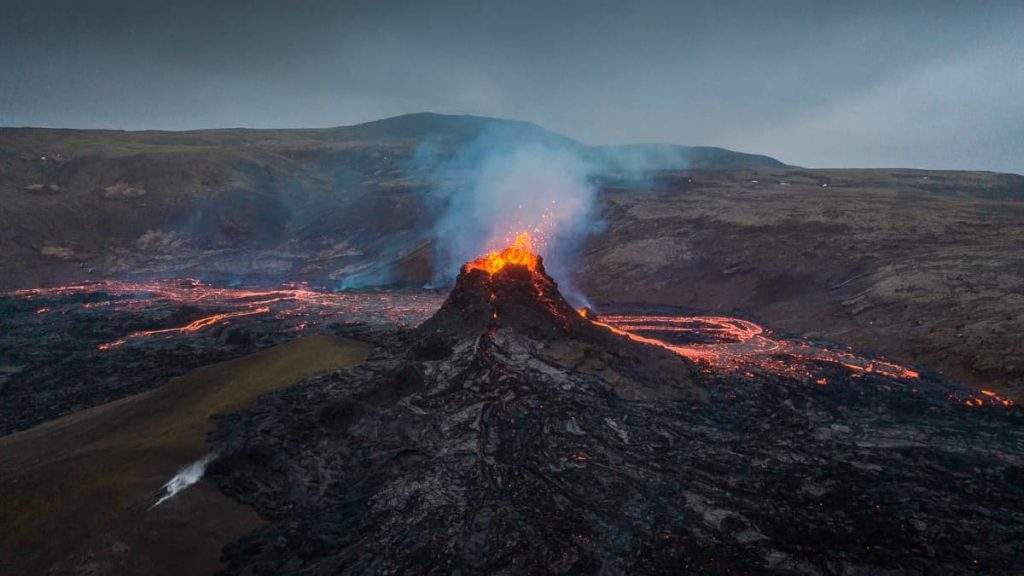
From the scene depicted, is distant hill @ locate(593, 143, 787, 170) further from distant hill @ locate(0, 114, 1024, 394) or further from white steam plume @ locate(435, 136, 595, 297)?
white steam plume @ locate(435, 136, 595, 297)

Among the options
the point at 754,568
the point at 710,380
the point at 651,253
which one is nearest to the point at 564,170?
the point at 651,253

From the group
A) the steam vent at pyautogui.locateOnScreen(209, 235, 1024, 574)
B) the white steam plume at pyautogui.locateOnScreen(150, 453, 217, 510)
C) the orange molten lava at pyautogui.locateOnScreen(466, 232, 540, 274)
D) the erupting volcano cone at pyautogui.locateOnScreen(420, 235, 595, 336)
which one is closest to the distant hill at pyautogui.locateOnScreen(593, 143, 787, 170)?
the orange molten lava at pyautogui.locateOnScreen(466, 232, 540, 274)

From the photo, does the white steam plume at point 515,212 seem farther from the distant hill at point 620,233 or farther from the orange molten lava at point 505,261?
the orange molten lava at point 505,261

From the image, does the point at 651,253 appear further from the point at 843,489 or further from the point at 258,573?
the point at 258,573

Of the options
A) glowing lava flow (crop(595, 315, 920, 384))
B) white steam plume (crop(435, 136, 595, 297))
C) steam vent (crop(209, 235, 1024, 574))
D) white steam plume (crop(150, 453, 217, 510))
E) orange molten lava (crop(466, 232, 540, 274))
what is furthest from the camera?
white steam plume (crop(435, 136, 595, 297))

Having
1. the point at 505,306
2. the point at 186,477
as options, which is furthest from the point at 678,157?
the point at 186,477

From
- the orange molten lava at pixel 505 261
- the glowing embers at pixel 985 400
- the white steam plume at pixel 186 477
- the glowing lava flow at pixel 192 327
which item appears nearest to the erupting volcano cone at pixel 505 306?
the orange molten lava at pixel 505 261
